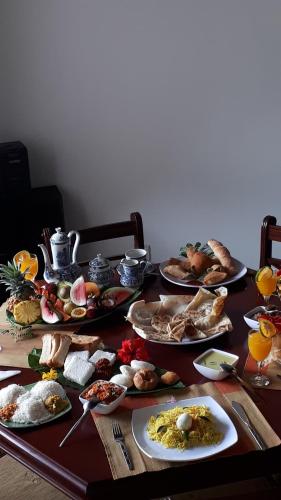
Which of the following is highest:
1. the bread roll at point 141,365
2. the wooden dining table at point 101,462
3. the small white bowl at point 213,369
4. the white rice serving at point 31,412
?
the bread roll at point 141,365

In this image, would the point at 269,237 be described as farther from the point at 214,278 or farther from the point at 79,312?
the point at 79,312

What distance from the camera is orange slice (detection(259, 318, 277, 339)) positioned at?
151cm

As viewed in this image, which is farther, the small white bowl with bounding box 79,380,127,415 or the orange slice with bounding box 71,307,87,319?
the orange slice with bounding box 71,307,87,319

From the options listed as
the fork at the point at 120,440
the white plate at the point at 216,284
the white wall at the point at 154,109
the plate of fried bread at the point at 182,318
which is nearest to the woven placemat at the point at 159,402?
the fork at the point at 120,440

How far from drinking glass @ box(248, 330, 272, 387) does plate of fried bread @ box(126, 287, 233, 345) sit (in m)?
0.19

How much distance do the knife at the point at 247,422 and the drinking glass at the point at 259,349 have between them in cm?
12

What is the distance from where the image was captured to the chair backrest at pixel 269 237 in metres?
2.34

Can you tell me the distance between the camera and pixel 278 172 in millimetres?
3301

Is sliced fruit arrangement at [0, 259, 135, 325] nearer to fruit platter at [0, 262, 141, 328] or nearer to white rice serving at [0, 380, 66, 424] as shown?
fruit platter at [0, 262, 141, 328]

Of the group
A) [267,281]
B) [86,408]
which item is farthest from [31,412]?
[267,281]

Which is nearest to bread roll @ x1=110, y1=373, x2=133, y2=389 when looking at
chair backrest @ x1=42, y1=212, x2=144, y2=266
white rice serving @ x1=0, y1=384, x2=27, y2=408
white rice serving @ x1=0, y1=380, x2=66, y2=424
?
white rice serving @ x1=0, y1=380, x2=66, y2=424

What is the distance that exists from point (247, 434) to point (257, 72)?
7.65 ft

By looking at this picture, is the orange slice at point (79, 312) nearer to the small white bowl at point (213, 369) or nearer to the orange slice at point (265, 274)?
the small white bowl at point (213, 369)

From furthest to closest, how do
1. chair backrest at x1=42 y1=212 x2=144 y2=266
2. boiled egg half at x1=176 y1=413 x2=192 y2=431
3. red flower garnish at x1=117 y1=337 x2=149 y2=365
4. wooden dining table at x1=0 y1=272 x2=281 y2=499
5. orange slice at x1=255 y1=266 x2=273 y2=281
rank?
chair backrest at x1=42 y1=212 x2=144 y2=266 < orange slice at x1=255 y1=266 x2=273 y2=281 < red flower garnish at x1=117 y1=337 x2=149 y2=365 < boiled egg half at x1=176 y1=413 x2=192 y2=431 < wooden dining table at x1=0 y1=272 x2=281 y2=499
